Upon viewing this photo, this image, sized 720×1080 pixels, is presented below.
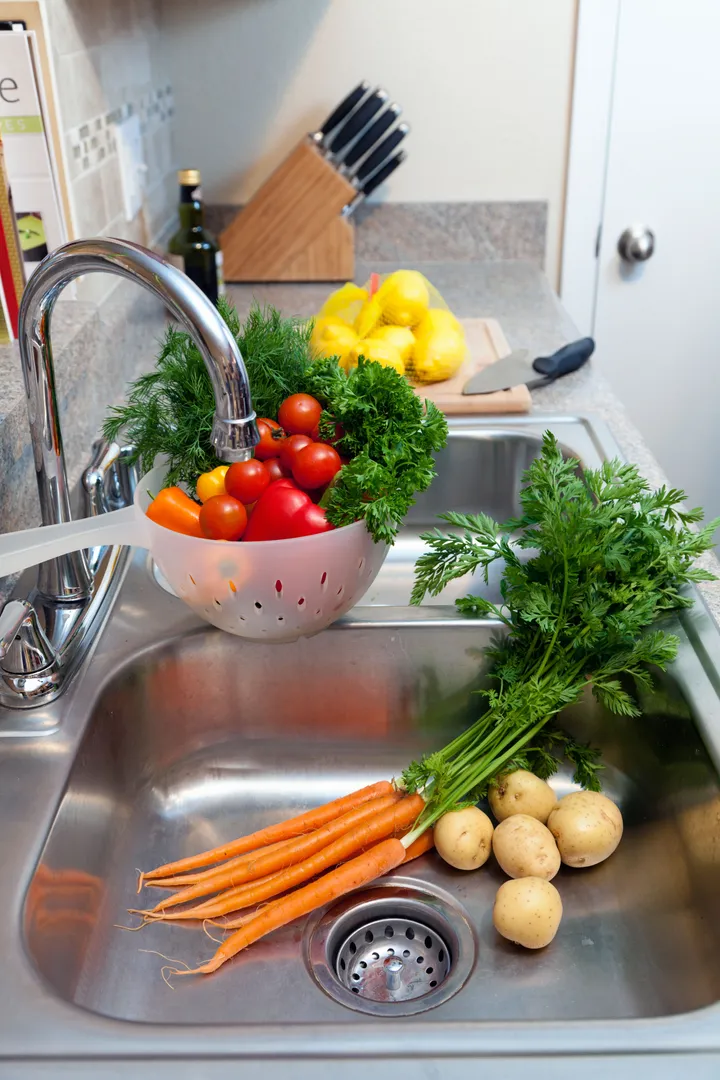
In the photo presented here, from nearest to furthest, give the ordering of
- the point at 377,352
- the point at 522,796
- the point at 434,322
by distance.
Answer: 1. the point at 522,796
2. the point at 377,352
3. the point at 434,322

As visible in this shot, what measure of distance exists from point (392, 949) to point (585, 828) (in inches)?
7.1

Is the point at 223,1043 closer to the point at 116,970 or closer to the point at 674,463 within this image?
the point at 116,970

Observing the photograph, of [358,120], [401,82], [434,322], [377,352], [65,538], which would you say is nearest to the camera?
[65,538]

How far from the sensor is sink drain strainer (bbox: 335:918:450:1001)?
2.47ft

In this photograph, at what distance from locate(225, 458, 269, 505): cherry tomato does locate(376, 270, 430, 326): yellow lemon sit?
69 centimetres

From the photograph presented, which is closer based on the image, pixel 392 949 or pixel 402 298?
pixel 392 949

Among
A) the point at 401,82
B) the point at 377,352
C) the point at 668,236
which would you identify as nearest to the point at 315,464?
the point at 377,352

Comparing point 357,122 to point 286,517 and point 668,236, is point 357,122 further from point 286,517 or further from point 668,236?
point 286,517

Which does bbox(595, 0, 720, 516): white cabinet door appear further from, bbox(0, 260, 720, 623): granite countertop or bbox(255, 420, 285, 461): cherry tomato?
bbox(255, 420, 285, 461): cherry tomato

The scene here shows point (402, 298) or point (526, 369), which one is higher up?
point (402, 298)

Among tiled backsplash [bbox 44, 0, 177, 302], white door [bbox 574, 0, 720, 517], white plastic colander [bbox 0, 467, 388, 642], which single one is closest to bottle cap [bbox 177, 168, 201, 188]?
tiled backsplash [bbox 44, 0, 177, 302]

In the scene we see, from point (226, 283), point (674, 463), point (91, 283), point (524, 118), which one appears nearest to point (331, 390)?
point (91, 283)

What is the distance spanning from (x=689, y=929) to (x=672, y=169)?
1.74 meters

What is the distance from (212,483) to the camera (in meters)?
0.77
